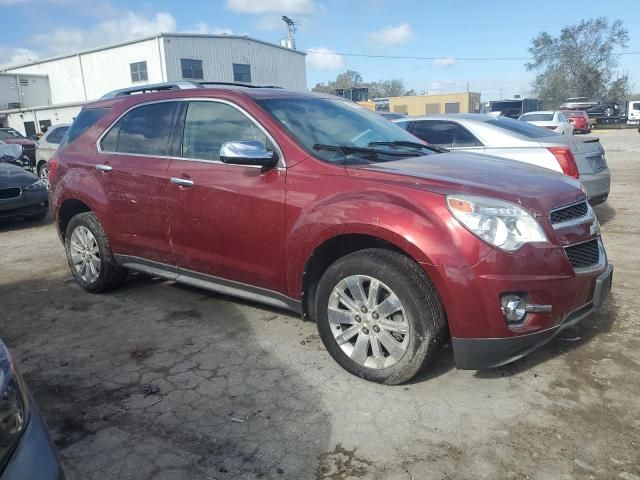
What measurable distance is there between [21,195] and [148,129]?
5.64 m

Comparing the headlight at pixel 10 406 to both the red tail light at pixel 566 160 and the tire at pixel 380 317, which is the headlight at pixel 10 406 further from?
the red tail light at pixel 566 160

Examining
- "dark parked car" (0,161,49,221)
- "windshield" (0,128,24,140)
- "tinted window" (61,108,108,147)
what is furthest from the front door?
"windshield" (0,128,24,140)

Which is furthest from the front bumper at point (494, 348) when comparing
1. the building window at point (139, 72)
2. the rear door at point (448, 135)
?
the building window at point (139, 72)

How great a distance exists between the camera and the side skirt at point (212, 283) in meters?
3.66

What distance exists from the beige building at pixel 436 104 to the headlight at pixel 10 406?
49221 millimetres

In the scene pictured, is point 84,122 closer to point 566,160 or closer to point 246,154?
point 246,154

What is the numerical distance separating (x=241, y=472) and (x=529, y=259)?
179 centimetres

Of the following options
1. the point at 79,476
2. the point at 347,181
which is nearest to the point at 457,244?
the point at 347,181

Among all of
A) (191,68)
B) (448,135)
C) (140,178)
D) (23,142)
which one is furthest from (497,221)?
(191,68)

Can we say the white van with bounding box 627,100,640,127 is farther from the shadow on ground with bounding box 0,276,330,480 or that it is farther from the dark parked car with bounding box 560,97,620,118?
the shadow on ground with bounding box 0,276,330,480

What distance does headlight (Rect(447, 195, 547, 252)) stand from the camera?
2.80 metres

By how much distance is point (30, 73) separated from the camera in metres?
44.5

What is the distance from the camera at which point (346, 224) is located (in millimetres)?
3123

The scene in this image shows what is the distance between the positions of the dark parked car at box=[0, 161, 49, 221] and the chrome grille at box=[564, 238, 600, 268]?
858 centimetres
